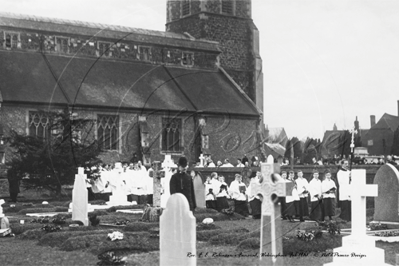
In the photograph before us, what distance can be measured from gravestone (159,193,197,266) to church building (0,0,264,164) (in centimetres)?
2816

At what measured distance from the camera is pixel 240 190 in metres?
25.8

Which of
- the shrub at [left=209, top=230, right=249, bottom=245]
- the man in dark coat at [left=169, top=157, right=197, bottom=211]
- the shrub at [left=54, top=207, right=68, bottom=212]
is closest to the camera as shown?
the shrub at [left=209, top=230, right=249, bottom=245]

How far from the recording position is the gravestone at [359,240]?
40.0 ft

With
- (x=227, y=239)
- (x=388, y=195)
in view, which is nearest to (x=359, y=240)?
(x=227, y=239)

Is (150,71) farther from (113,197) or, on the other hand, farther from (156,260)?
(156,260)

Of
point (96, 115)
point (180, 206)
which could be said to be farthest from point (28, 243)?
Result: point (96, 115)

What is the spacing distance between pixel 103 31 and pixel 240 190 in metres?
25.3

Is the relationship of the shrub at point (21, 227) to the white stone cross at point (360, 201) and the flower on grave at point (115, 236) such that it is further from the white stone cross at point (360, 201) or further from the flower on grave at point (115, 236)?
the white stone cross at point (360, 201)

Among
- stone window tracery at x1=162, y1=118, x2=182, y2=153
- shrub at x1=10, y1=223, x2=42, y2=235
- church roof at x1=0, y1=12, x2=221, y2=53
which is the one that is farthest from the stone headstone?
church roof at x1=0, y1=12, x2=221, y2=53

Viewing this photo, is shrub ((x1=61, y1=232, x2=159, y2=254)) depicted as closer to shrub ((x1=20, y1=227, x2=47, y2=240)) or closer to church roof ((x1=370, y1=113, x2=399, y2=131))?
shrub ((x1=20, y1=227, x2=47, y2=240))

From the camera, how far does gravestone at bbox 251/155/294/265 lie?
1036 cm

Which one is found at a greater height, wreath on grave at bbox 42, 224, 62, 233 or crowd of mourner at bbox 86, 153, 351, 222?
crowd of mourner at bbox 86, 153, 351, 222

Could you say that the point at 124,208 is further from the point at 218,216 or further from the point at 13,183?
the point at 13,183

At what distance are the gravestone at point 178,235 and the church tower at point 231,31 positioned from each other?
42.5 meters
